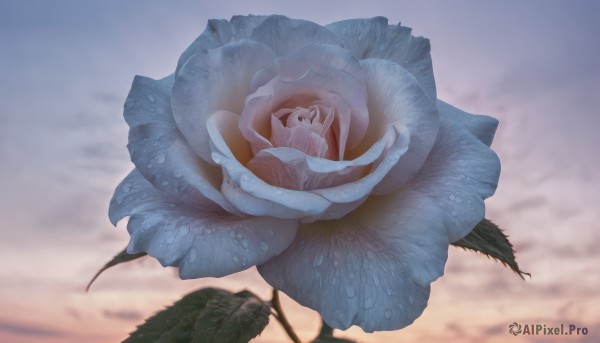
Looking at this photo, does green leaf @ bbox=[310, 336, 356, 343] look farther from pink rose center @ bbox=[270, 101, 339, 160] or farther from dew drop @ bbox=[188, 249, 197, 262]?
dew drop @ bbox=[188, 249, 197, 262]

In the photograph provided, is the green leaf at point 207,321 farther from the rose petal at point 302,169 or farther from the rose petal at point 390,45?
the rose petal at point 390,45

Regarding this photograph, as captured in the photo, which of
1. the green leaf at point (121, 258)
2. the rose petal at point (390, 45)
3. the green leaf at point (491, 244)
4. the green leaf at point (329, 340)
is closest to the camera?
the rose petal at point (390, 45)

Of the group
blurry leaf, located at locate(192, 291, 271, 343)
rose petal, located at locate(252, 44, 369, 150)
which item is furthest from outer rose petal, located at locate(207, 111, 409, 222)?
blurry leaf, located at locate(192, 291, 271, 343)

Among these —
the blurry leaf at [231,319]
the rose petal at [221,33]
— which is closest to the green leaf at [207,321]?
the blurry leaf at [231,319]

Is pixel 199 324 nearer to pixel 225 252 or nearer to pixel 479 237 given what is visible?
pixel 225 252

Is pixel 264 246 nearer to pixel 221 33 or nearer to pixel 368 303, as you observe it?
pixel 368 303

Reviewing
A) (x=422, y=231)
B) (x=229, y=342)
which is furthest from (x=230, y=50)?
(x=229, y=342)
